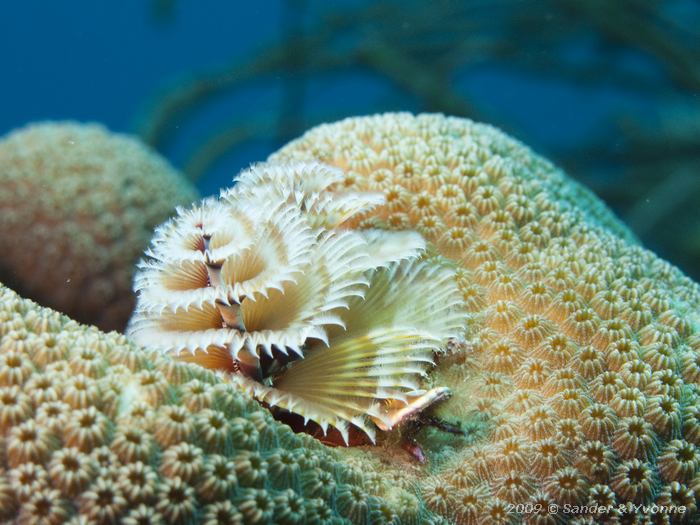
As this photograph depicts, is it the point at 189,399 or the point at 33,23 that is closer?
the point at 189,399

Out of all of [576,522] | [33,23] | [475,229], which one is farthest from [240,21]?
[576,522]

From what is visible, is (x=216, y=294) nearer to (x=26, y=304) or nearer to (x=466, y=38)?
(x=26, y=304)

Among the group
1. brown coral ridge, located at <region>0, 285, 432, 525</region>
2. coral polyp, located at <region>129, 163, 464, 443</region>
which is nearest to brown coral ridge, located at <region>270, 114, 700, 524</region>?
coral polyp, located at <region>129, 163, 464, 443</region>

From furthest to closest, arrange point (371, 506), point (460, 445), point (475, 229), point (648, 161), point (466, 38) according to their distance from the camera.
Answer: point (466, 38)
point (648, 161)
point (475, 229)
point (460, 445)
point (371, 506)

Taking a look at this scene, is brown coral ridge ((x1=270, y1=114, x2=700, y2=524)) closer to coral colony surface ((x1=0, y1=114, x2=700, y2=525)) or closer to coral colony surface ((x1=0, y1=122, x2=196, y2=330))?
coral colony surface ((x1=0, y1=114, x2=700, y2=525))

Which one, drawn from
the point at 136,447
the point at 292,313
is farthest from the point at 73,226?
the point at 136,447

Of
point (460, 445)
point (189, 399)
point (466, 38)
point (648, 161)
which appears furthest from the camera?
point (466, 38)
